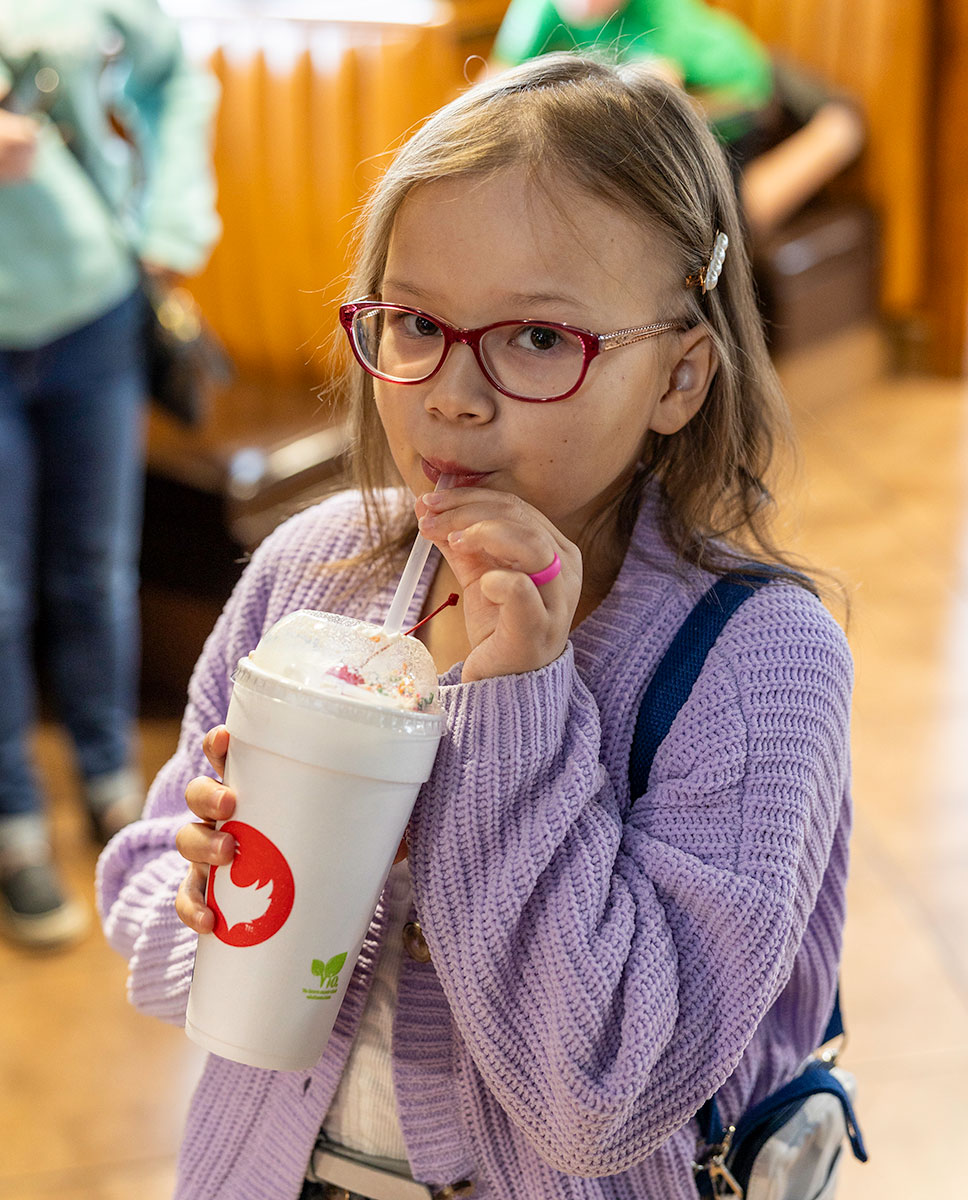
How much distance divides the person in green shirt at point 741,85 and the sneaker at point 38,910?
6.28 ft

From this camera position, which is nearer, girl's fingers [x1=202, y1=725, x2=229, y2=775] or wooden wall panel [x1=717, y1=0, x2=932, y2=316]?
girl's fingers [x1=202, y1=725, x2=229, y2=775]

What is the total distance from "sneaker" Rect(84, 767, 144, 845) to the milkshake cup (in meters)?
1.55

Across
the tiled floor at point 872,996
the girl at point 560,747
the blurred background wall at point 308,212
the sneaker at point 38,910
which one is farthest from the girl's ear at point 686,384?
the sneaker at point 38,910

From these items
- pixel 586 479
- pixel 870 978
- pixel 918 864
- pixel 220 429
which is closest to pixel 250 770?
pixel 586 479

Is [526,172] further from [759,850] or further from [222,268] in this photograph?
[222,268]

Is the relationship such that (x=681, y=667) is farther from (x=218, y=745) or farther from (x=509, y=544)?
(x=218, y=745)

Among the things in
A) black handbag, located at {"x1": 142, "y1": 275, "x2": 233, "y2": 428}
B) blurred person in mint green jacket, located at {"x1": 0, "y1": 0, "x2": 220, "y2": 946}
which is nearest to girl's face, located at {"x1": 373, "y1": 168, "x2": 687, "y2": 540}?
blurred person in mint green jacket, located at {"x1": 0, "y1": 0, "x2": 220, "y2": 946}

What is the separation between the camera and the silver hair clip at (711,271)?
0.88 m

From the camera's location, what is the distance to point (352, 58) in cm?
286

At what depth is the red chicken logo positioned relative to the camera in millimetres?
780

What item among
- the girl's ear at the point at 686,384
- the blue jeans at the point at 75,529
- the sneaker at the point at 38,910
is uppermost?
the girl's ear at the point at 686,384

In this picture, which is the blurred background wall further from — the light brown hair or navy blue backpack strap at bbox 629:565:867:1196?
navy blue backpack strap at bbox 629:565:867:1196

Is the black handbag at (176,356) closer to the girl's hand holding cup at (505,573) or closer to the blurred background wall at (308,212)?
the blurred background wall at (308,212)

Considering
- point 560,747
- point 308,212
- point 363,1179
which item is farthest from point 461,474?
point 308,212
